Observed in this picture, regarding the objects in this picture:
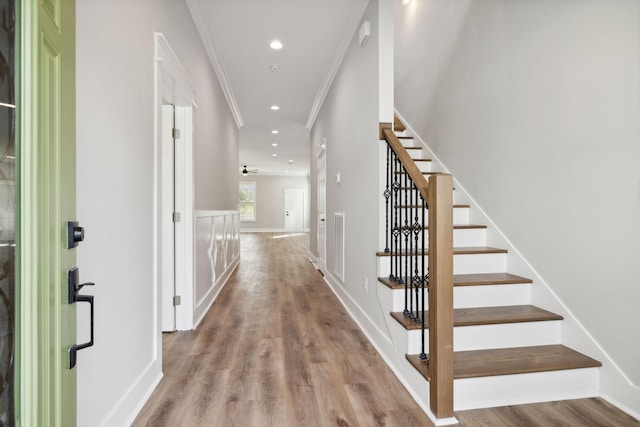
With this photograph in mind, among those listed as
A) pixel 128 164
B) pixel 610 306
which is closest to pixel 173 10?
pixel 128 164

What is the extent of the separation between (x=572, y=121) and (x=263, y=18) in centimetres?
259

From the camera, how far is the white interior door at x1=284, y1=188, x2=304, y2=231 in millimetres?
14703

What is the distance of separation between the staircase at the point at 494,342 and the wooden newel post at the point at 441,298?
9cm

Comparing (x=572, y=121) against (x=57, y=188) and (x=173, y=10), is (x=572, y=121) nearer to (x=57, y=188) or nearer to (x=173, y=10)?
(x=57, y=188)

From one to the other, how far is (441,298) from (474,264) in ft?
3.40

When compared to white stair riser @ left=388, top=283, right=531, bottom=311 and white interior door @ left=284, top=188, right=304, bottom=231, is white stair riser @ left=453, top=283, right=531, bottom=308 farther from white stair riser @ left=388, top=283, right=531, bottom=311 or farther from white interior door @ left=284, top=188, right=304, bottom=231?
white interior door @ left=284, top=188, right=304, bottom=231

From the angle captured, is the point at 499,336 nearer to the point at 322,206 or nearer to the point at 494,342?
the point at 494,342

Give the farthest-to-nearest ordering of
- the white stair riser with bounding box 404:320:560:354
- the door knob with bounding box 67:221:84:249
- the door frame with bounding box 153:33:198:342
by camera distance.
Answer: the door frame with bounding box 153:33:198:342 → the white stair riser with bounding box 404:320:560:354 → the door knob with bounding box 67:221:84:249

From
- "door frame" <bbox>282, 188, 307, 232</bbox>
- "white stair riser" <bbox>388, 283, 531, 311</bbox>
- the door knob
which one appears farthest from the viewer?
"door frame" <bbox>282, 188, 307, 232</bbox>

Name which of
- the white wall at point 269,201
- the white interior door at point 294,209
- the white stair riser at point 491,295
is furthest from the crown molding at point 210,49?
the white interior door at point 294,209

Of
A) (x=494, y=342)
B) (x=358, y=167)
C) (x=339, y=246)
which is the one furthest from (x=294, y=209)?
(x=494, y=342)

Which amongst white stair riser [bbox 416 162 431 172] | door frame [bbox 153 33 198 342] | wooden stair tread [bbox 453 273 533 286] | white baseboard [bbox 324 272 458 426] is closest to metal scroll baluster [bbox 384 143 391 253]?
wooden stair tread [bbox 453 273 533 286]

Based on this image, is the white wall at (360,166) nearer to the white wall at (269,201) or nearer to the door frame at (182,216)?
the door frame at (182,216)

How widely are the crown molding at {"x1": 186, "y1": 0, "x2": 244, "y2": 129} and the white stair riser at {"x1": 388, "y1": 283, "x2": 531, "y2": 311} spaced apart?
2774 millimetres
